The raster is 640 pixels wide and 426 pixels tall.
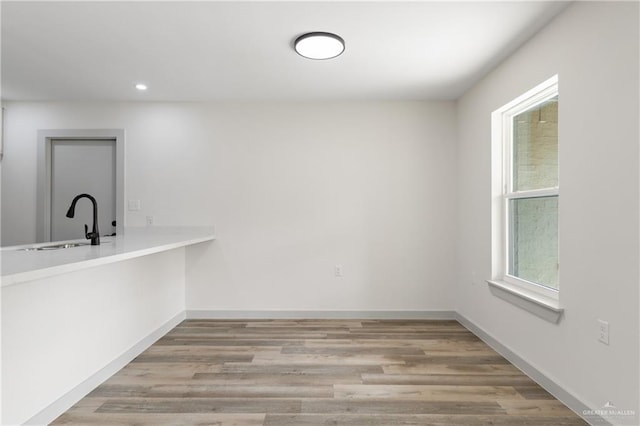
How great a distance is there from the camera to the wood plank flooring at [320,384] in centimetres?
196

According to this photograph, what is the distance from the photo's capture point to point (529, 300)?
241 cm

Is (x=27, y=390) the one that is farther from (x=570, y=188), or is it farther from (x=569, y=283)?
(x=570, y=188)

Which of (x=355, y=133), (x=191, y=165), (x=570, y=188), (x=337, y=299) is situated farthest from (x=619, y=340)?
(x=191, y=165)

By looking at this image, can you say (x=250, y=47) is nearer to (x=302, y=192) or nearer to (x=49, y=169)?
(x=302, y=192)

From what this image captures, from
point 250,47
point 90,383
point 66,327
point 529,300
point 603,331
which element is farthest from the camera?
point 250,47

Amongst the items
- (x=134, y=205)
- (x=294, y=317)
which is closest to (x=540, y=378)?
(x=294, y=317)

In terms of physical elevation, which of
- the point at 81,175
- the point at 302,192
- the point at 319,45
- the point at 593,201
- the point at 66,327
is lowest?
the point at 66,327

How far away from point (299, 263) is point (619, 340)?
8.96 feet

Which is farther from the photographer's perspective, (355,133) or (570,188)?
(355,133)

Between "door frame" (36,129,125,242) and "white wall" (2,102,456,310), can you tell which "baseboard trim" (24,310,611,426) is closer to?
"white wall" (2,102,456,310)

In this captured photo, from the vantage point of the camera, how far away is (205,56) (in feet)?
8.93

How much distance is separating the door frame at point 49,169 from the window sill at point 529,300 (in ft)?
12.2

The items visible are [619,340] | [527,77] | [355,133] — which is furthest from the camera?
[355,133]

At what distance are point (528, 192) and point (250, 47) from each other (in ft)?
7.52
